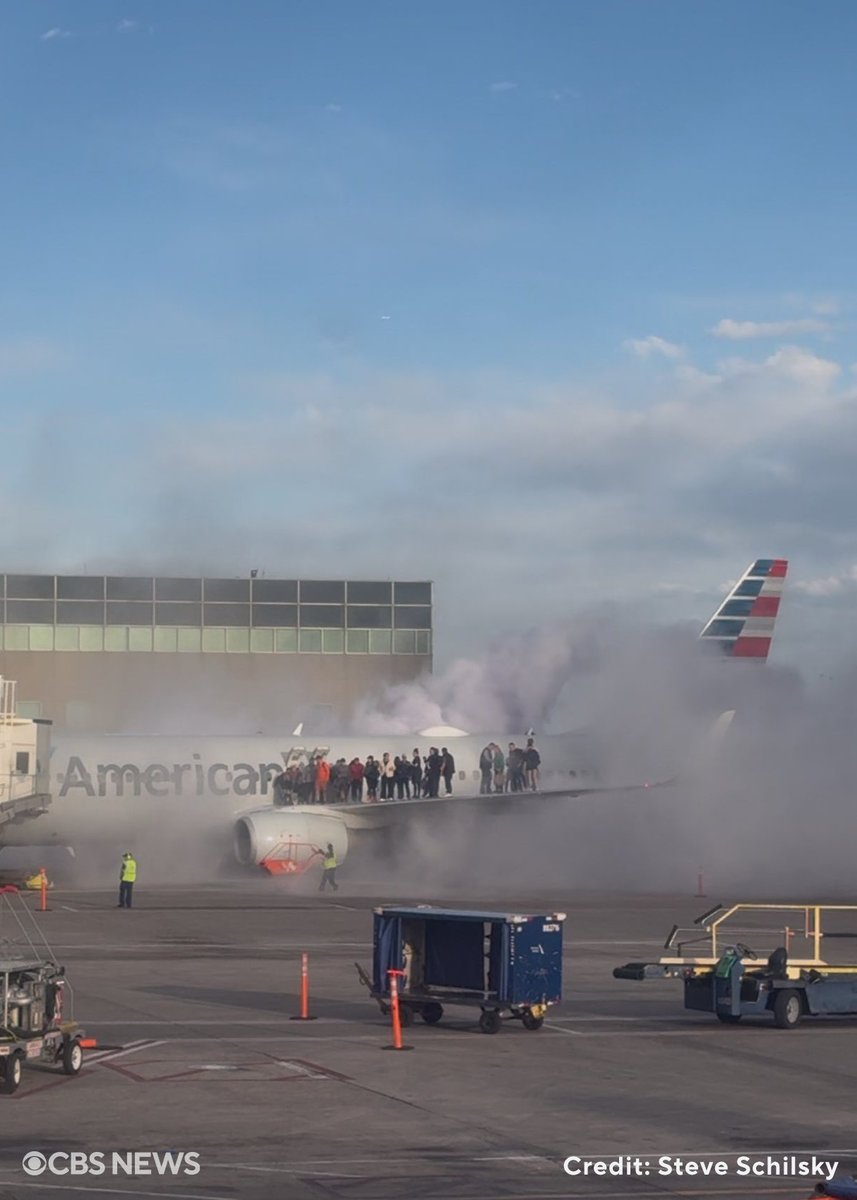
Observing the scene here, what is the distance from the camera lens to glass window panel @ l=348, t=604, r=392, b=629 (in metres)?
80.7

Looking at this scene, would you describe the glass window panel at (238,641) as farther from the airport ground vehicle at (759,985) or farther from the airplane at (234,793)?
the airport ground vehicle at (759,985)

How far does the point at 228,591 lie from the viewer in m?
79.2

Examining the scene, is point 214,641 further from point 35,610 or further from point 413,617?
point 413,617

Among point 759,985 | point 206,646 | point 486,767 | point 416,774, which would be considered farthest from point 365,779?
point 206,646

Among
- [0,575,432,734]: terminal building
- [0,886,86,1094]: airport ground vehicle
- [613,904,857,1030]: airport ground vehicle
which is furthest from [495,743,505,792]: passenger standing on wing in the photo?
[0,886,86,1094]: airport ground vehicle

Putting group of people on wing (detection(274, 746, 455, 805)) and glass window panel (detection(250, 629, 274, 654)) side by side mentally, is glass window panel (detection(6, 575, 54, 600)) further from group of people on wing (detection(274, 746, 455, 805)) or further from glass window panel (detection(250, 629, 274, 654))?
group of people on wing (detection(274, 746, 455, 805))

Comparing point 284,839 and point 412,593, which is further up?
point 412,593

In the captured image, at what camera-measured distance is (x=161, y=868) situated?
154 ft

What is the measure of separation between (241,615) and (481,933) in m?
59.9

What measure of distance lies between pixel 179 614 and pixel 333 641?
7.70 metres

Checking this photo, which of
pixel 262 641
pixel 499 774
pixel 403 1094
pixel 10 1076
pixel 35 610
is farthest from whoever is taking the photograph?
pixel 262 641

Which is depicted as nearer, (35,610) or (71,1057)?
(71,1057)

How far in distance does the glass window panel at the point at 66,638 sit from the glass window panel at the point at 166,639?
375 cm

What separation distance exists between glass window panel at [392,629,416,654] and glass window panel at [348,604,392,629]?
0.72m
